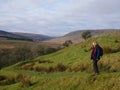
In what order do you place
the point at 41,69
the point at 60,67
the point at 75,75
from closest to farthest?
the point at 75,75, the point at 60,67, the point at 41,69

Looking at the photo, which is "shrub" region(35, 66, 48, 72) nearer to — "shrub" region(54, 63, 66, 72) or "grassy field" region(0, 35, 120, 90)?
"grassy field" region(0, 35, 120, 90)

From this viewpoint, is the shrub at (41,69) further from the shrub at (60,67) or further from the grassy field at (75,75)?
the shrub at (60,67)

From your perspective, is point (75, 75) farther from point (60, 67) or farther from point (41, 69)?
point (41, 69)

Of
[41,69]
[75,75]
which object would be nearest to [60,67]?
[41,69]

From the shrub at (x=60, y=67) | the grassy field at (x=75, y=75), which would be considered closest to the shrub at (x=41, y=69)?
the grassy field at (x=75, y=75)

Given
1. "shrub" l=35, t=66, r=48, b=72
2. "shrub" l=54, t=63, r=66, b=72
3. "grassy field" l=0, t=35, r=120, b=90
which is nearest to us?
"grassy field" l=0, t=35, r=120, b=90

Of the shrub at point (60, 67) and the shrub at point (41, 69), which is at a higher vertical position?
the shrub at point (60, 67)

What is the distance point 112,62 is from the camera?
33.2 metres

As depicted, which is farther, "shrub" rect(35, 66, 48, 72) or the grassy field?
"shrub" rect(35, 66, 48, 72)

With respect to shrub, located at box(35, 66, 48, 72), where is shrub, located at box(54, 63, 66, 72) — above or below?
above

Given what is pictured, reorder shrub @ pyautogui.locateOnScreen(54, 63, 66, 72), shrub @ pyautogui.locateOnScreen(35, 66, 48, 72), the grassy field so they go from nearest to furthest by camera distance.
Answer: the grassy field, shrub @ pyautogui.locateOnScreen(54, 63, 66, 72), shrub @ pyautogui.locateOnScreen(35, 66, 48, 72)

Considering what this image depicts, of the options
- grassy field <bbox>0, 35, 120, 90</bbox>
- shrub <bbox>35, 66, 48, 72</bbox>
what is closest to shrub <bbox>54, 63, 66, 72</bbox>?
grassy field <bbox>0, 35, 120, 90</bbox>

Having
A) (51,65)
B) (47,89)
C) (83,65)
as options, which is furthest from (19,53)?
(47,89)

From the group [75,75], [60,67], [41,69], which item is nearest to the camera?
[75,75]
